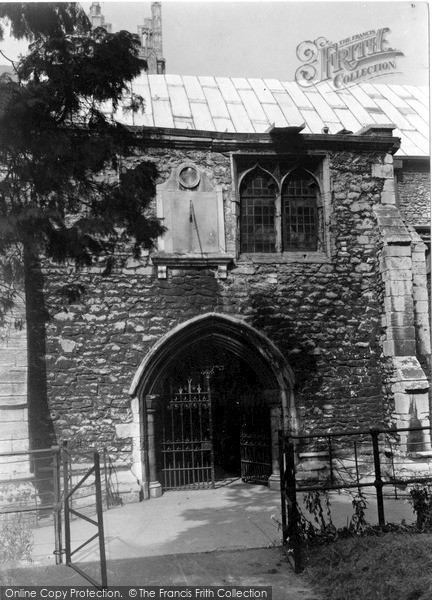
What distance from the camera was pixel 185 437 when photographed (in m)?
9.25

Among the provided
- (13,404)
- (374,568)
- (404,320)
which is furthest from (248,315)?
(374,568)

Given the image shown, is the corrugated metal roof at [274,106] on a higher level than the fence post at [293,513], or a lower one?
higher

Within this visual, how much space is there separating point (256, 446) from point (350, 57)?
593 cm

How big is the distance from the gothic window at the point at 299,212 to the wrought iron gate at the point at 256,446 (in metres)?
2.71

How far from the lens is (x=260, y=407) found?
9562mm

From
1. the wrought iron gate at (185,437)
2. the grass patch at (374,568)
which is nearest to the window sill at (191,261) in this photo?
the wrought iron gate at (185,437)

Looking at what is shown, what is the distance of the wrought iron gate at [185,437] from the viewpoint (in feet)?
30.1

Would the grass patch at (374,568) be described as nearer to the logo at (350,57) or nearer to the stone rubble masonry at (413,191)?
the logo at (350,57)

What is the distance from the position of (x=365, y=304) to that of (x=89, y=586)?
6.12m

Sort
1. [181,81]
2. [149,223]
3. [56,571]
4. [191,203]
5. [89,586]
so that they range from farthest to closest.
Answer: [181,81], [191,203], [149,223], [56,571], [89,586]

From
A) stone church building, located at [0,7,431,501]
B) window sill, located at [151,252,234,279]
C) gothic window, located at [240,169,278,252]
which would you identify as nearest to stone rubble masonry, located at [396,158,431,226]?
stone church building, located at [0,7,431,501]

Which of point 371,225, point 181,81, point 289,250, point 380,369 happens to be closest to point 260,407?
point 380,369

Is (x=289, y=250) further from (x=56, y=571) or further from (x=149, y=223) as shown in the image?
(x=56, y=571)

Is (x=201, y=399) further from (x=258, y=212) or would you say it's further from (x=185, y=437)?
(x=258, y=212)
